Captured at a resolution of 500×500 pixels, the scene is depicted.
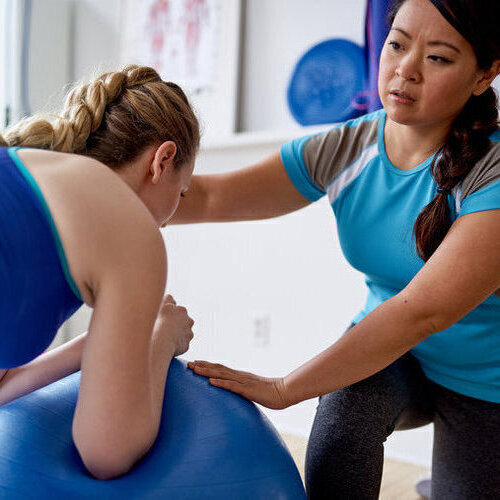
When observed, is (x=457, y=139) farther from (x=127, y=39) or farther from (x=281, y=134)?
(x=127, y=39)

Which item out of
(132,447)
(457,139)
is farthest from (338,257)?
(132,447)

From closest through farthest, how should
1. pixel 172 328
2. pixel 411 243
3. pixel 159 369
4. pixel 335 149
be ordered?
pixel 159 369 < pixel 172 328 < pixel 411 243 < pixel 335 149

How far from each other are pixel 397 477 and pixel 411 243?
107 cm

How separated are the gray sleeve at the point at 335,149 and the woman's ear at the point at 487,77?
23cm

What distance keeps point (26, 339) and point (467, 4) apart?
845 millimetres

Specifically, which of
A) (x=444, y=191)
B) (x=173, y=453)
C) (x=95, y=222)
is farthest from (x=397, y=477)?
(x=95, y=222)

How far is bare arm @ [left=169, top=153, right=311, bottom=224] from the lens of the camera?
56.3 inches

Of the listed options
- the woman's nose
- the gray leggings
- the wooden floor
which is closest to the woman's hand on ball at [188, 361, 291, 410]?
the gray leggings

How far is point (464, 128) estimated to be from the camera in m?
1.18

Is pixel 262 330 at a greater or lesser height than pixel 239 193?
lesser

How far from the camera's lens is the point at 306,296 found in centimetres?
228

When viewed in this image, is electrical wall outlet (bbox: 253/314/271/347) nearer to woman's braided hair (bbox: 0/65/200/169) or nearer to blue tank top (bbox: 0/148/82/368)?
woman's braided hair (bbox: 0/65/200/169)

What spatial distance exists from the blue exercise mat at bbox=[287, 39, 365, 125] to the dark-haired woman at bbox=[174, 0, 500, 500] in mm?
846

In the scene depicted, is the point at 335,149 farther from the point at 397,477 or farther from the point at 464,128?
the point at 397,477
